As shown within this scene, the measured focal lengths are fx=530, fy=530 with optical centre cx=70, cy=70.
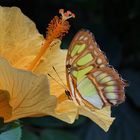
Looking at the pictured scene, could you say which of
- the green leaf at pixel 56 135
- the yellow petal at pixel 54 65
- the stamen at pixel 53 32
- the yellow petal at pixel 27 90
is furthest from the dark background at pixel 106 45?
the yellow petal at pixel 27 90

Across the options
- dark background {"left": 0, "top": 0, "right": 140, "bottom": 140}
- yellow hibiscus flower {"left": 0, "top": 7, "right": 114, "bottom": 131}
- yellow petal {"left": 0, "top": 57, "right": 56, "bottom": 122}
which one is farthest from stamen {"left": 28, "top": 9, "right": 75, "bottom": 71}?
dark background {"left": 0, "top": 0, "right": 140, "bottom": 140}

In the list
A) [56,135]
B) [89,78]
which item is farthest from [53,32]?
[56,135]

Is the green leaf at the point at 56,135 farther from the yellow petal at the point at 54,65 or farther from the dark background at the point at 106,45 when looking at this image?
the yellow petal at the point at 54,65

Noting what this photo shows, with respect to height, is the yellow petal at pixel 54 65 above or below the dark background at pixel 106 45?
above

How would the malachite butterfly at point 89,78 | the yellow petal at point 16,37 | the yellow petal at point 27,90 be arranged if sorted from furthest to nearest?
the yellow petal at point 16,37 < the malachite butterfly at point 89,78 < the yellow petal at point 27,90

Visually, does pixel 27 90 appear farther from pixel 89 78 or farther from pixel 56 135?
pixel 56 135

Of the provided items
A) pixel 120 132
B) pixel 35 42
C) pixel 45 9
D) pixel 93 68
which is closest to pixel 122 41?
pixel 45 9
